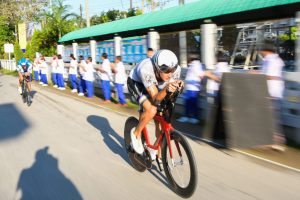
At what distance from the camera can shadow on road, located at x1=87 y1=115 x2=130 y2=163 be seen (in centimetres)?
672

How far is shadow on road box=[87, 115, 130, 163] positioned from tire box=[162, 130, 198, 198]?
143 centimetres

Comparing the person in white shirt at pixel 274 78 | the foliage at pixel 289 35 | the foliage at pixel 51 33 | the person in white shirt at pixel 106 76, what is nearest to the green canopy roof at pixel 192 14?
the foliage at pixel 289 35

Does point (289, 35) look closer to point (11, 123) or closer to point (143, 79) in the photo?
point (143, 79)

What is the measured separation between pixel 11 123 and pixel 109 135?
326 cm

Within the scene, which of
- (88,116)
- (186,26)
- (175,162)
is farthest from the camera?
(186,26)

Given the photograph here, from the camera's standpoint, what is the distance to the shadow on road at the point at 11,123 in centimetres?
847

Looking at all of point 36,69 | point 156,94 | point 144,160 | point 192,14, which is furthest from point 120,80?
point 36,69

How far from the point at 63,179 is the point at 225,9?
355 inches

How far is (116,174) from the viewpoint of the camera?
542 cm

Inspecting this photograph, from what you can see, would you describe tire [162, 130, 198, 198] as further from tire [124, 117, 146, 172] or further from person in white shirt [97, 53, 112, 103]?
person in white shirt [97, 53, 112, 103]

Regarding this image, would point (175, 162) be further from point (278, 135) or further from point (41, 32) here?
point (41, 32)

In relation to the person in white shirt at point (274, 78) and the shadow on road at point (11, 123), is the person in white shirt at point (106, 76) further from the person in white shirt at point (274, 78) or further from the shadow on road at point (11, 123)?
the person in white shirt at point (274, 78)

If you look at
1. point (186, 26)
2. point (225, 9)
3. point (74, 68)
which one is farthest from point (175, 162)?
point (74, 68)

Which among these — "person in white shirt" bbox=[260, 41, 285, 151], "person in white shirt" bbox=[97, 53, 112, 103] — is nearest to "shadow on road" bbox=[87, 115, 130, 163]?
"person in white shirt" bbox=[260, 41, 285, 151]
